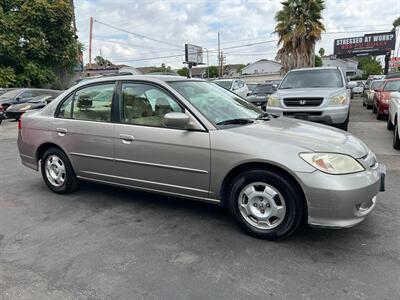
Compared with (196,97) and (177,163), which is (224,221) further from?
(196,97)

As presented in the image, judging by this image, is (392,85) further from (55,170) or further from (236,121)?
(55,170)

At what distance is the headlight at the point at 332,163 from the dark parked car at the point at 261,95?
482 inches

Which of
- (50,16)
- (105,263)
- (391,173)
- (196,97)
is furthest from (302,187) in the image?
(50,16)

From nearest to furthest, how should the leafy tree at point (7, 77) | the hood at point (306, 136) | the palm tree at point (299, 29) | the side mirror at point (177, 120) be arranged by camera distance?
the hood at point (306, 136), the side mirror at point (177, 120), the leafy tree at point (7, 77), the palm tree at point (299, 29)

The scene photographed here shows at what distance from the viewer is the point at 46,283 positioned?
8.72 feet

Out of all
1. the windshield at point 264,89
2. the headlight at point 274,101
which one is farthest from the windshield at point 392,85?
the headlight at point 274,101

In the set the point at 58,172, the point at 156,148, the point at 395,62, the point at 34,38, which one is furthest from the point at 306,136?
the point at 395,62

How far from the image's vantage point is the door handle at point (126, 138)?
12.6 feet

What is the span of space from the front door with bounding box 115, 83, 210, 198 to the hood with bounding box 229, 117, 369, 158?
1.72ft

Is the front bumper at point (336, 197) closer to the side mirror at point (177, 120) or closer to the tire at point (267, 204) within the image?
the tire at point (267, 204)

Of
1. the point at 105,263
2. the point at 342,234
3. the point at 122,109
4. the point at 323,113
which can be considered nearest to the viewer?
the point at 105,263

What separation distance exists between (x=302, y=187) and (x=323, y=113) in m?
5.21

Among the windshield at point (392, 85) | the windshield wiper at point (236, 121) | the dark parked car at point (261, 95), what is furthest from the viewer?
the dark parked car at point (261, 95)

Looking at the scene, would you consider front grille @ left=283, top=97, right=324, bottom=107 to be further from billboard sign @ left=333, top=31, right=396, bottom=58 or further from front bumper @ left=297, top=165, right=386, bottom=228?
billboard sign @ left=333, top=31, right=396, bottom=58
